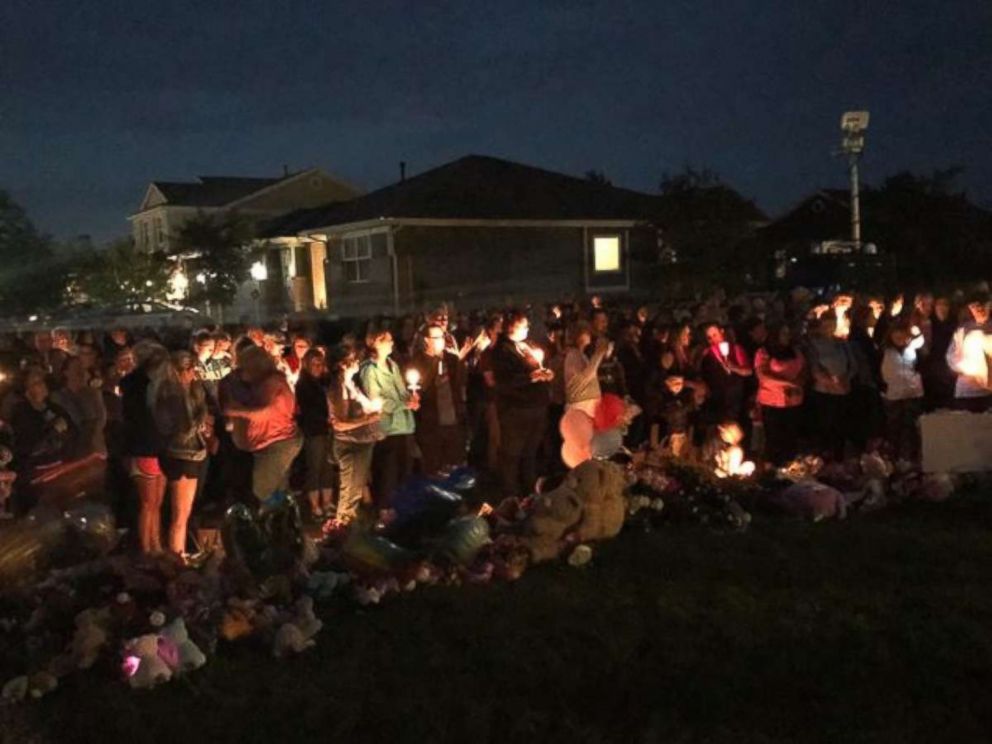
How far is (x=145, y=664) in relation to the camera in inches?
236

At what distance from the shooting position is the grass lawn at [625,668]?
5383 mm

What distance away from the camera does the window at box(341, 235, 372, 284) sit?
35.4 m

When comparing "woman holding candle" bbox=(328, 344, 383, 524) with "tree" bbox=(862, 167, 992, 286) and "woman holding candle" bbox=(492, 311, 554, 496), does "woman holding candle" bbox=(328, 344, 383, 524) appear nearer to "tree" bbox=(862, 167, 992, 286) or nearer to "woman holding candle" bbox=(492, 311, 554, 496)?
"woman holding candle" bbox=(492, 311, 554, 496)

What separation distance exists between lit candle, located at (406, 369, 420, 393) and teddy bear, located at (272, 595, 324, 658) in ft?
13.1

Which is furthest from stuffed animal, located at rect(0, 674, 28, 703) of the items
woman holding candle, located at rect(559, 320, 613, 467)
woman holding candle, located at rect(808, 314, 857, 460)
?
woman holding candle, located at rect(808, 314, 857, 460)

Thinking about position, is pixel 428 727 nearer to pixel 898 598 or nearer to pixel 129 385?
pixel 898 598

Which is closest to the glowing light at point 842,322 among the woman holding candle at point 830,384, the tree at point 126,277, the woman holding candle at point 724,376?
the woman holding candle at point 830,384

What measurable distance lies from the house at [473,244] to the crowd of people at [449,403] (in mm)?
20300

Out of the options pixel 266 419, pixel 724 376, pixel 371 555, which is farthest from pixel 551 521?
pixel 724 376

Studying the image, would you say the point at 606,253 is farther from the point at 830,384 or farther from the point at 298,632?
the point at 298,632

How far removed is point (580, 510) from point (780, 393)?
363 cm

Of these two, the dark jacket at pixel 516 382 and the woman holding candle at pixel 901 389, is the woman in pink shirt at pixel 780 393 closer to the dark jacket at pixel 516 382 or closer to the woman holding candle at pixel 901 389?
the woman holding candle at pixel 901 389

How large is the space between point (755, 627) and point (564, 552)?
5.53ft

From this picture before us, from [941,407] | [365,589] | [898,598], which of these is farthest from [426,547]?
[941,407]
